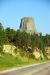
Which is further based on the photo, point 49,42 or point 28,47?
point 49,42

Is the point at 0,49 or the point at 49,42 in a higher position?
the point at 49,42

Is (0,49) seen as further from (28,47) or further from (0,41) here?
(28,47)

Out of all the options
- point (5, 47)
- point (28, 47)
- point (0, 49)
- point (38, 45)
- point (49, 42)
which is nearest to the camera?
point (0, 49)

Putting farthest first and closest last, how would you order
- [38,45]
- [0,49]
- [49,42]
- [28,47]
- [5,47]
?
[49,42], [38,45], [28,47], [5,47], [0,49]

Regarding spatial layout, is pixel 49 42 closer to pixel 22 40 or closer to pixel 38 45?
pixel 38 45

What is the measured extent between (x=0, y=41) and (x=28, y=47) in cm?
3427

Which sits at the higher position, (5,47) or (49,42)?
(49,42)

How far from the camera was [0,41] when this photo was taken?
209ft

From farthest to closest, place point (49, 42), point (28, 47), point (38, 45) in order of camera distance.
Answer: point (49, 42) < point (38, 45) < point (28, 47)

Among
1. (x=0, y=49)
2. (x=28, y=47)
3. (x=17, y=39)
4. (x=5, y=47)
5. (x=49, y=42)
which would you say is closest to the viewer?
(x=0, y=49)

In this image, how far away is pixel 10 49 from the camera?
72.9 metres

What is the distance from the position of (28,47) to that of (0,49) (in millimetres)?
35361

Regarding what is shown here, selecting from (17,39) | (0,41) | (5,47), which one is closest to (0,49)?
(0,41)

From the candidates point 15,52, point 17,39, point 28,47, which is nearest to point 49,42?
point 28,47
